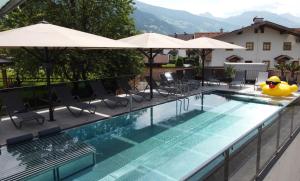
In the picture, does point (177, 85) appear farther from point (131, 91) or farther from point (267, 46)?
point (267, 46)

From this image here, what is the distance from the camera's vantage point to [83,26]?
13.4 m

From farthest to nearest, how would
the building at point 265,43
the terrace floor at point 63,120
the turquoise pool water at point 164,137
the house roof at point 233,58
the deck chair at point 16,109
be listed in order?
the house roof at point 233,58 → the building at point 265,43 → the deck chair at point 16,109 → the terrace floor at point 63,120 → the turquoise pool water at point 164,137

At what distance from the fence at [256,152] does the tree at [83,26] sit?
357 inches

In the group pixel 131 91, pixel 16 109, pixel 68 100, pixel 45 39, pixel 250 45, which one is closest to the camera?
pixel 45 39

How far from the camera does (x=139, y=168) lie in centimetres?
556

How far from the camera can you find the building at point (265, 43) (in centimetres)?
3183

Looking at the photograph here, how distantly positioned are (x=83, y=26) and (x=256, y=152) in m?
11.2

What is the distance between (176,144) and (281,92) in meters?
7.52

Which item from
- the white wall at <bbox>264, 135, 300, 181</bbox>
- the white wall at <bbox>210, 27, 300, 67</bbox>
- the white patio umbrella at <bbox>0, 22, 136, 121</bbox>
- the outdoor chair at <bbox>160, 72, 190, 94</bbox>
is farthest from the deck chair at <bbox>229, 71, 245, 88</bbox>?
the white wall at <bbox>210, 27, 300, 67</bbox>

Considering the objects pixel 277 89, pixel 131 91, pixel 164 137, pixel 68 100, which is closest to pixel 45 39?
pixel 68 100

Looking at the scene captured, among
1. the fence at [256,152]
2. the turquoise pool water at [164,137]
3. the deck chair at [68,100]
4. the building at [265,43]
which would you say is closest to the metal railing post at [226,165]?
the fence at [256,152]

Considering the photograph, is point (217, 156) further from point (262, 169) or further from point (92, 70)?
point (92, 70)

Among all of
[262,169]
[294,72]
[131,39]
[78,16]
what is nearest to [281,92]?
A: [294,72]

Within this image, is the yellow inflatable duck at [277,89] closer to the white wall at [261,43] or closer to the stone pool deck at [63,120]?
the stone pool deck at [63,120]
